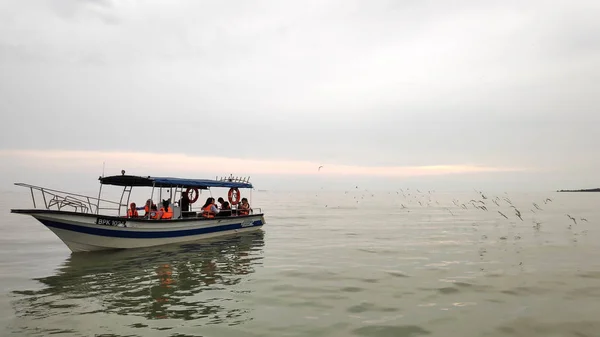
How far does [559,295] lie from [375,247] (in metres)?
9.77

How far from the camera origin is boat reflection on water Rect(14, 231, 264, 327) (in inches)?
368

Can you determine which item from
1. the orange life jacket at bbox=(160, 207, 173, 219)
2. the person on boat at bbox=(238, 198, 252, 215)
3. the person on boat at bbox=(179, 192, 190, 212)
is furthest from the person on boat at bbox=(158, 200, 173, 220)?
the person on boat at bbox=(238, 198, 252, 215)

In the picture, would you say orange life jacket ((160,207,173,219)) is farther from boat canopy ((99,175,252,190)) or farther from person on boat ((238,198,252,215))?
person on boat ((238,198,252,215))

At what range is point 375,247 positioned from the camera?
65.9 feet

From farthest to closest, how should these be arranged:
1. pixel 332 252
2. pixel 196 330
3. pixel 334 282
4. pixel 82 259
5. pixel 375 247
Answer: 1. pixel 375 247
2. pixel 332 252
3. pixel 82 259
4. pixel 334 282
5. pixel 196 330

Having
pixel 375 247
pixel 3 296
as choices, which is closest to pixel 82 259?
pixel 3 296

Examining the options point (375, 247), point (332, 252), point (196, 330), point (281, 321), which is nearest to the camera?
point (196, 330)

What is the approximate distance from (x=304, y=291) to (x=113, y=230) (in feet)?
34.6

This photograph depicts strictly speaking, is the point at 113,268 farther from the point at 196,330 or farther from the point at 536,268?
the point at 536,268

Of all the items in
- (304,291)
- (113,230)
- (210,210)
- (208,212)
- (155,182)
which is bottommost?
(304,291)

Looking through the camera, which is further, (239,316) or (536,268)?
(536,268)

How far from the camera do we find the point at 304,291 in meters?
11.2

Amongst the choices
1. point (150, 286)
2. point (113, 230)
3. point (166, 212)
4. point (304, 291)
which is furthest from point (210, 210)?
point (304, 291)

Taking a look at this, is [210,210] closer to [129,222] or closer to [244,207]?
[244,207]
